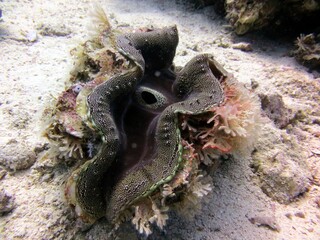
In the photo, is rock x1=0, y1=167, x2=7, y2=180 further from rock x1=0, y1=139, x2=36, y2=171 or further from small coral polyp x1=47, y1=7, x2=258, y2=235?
small coral polyp x1=47, y1=7, x2=258, y2=235

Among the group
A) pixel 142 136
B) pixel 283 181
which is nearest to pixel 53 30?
pixel 142 136

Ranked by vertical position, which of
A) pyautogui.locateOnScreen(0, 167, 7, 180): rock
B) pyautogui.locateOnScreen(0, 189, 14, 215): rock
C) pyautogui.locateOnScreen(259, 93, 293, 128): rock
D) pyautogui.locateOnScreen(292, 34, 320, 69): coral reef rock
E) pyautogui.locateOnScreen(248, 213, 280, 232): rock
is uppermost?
pyautogui.locateOnScreen(292, 34, 320, 69): coral reef rock

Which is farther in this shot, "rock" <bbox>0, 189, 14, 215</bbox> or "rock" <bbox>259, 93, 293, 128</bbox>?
"rock" <bbox>259, 93, 293, 128</bbox>

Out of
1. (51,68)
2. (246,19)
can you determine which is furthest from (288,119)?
(51,68)

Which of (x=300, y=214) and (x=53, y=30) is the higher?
(x=300, y=214)

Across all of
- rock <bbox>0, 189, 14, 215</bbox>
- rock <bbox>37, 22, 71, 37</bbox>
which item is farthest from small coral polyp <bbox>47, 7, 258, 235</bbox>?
Answer: rock <bbox>37, 22, 71, 37</bbox>

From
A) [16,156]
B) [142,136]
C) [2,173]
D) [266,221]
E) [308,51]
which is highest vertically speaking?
[308,51]

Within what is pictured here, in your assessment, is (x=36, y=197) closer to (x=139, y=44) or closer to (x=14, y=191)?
(x=14, y=191)

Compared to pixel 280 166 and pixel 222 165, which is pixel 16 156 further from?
pixel 280 166
